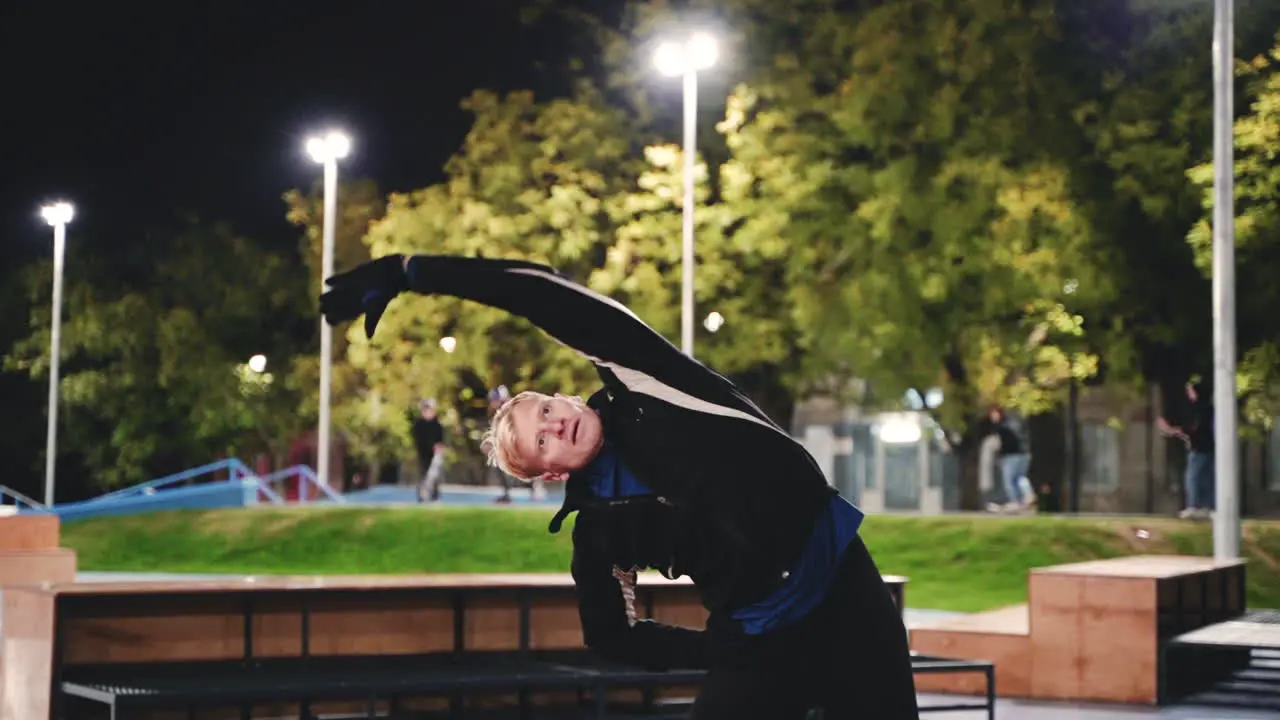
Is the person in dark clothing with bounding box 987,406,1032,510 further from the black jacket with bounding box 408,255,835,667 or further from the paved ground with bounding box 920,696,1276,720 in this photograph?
the black jacket with bounding box 408,255,835,667

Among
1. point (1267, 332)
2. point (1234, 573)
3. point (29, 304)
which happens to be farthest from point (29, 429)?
point (1234, 573)

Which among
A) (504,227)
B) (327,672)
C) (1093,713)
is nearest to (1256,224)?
(1093,713)

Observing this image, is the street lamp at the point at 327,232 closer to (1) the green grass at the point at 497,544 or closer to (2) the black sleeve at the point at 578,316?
(1) the green grass at the point at 497,544

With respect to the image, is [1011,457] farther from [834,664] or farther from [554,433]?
[554,433]

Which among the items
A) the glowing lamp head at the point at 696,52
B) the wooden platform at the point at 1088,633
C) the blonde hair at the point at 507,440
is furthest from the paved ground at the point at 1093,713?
the glowing lamp head at the point at 696,52

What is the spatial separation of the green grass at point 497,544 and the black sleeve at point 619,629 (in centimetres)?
1801

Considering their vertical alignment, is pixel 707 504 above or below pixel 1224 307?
below

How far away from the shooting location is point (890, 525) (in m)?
26.2

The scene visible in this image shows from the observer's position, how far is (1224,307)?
1920cm

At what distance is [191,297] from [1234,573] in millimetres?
38617

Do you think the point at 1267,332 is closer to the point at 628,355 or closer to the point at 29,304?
the point at 628,355

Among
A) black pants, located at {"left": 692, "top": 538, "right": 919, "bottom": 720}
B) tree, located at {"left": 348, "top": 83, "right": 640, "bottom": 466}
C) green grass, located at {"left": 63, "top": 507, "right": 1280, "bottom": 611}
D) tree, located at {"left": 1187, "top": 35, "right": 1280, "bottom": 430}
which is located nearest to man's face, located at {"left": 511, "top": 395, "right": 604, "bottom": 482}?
black pants, located at {"left": 692, "top": 538, "right": 919, "bottom": 720}

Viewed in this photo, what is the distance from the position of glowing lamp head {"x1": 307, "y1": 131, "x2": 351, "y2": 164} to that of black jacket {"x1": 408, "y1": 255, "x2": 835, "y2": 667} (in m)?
33.8

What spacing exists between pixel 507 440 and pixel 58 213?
4356 centimetres
